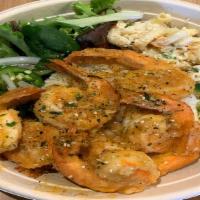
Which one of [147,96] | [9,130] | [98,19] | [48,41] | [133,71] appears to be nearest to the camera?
[9,130]

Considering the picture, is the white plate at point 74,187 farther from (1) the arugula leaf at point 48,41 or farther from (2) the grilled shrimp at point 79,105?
(1) the arugula leaf at point 48,41

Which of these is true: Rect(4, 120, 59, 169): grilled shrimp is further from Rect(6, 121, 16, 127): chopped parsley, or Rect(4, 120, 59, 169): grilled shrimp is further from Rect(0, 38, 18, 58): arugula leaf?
Rect(0, 38, 18, 58): arugula leaf

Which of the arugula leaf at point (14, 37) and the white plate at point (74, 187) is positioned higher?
the arugula leaf at point (14, 37)

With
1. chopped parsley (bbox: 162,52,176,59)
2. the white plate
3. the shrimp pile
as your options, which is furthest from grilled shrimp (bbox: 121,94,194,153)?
chopped parsley (bbox: 162,52,176,59)

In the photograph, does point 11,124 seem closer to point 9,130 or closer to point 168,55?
point 9,130

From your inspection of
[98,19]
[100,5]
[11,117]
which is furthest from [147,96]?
[100,5]

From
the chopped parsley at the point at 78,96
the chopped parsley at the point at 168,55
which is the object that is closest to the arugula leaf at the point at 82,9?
the chopped parsley at the point at 168,55

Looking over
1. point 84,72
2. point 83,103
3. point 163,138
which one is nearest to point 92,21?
point 84,72

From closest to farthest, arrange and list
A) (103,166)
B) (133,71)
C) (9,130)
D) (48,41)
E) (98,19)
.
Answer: (103,166)
(9,130)
(133,71)
(48,41)
(98,19)
